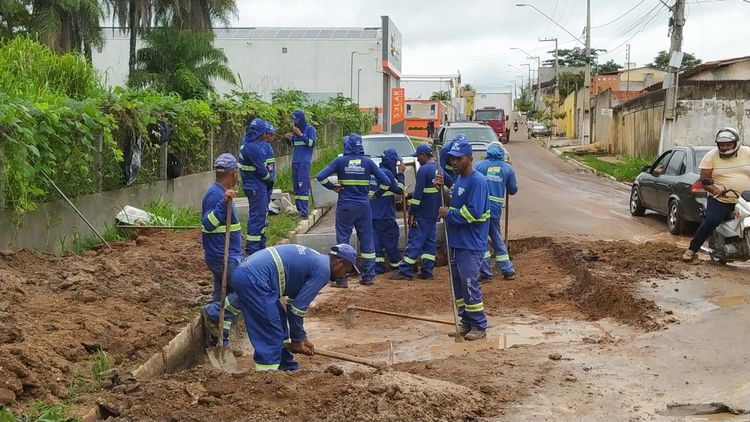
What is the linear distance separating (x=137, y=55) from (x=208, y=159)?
20177mm

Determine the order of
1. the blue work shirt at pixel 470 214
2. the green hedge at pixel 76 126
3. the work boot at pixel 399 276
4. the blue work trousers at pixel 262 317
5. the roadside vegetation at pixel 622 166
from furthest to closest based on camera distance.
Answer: the roadside vegetation at pixel 622 166 → the work boot at pixel 399 276 → the green hedge at pixel 76 126 → the blue work shirt at pixel 470 214 → the blue work trousers at pixel 262 317

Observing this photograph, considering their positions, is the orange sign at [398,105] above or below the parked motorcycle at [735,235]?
above

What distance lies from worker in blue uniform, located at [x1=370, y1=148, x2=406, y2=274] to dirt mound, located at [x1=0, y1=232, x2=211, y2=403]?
2778 mm

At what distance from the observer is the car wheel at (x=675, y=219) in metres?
13.2

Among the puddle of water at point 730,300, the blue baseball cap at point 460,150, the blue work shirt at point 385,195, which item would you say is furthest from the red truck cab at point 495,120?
the blue baseball cap at point 460,150

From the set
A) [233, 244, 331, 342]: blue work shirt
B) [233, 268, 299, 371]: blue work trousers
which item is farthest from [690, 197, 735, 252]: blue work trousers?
[233, 268, 299, 371]: blue work trousers

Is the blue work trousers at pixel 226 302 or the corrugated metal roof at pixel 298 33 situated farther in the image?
the corrugated metal roof at pixel 298 33

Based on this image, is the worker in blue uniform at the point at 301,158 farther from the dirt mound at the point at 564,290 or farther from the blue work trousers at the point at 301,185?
the dirt mound at the point at 564,290

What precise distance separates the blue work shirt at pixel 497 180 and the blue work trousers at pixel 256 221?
2969 mm

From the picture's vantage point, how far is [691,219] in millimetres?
12953

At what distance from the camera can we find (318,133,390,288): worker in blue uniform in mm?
10414

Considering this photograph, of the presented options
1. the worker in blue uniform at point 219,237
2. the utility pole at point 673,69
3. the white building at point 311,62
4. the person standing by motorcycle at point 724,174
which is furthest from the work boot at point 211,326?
the white building at point 311,62

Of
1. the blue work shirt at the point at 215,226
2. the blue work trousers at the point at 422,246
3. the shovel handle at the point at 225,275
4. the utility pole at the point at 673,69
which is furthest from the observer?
the utility pole at the point at 673,69

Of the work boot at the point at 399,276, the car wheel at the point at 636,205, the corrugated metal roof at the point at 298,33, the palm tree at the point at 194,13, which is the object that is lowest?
the work boot at the point at 399,276
